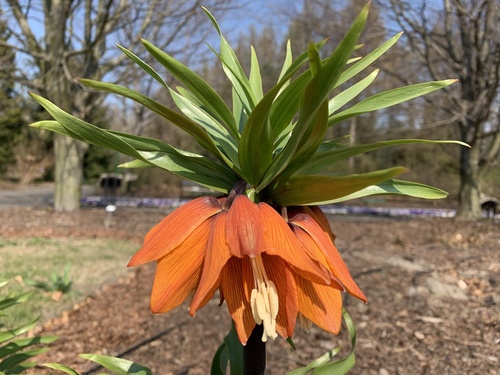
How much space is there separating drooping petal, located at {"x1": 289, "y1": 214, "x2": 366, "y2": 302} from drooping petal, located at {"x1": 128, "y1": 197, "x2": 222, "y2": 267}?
12 centimetres

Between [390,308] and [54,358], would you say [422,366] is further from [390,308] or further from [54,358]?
[54,358]

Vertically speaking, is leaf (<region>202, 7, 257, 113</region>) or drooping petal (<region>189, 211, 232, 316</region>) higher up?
leaf (<region>202, 7, 257, 113</region>)

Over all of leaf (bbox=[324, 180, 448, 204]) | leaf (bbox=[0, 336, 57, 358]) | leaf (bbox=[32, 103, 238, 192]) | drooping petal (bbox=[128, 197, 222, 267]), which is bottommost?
leaf (bbox=[0, 336, 57, 358])

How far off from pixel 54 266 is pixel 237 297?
14.0 feet

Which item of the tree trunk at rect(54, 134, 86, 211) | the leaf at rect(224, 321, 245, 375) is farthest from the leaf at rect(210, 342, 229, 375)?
the tree trunk at rect(54, 134, 86, 211)

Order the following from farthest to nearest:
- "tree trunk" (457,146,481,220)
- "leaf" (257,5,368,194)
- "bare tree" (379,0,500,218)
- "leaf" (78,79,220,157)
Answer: "tree trunk" (457,146,481,220), "bare tree" (379,0,500,218), "leaf" (78,79,220,157), "leaf" (257,5,368,194)

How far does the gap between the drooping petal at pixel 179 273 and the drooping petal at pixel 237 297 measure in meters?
0.04

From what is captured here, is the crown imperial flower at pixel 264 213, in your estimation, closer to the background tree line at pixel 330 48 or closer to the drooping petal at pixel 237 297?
the drooping petal at pixel 237 297

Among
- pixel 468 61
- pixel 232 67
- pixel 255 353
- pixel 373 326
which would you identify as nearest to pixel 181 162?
pixel 232 67

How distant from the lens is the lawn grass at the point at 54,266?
3.09 m

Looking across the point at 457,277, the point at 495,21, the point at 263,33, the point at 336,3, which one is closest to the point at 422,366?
the point at 457,277

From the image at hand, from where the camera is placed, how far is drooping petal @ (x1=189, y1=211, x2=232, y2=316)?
0.52m

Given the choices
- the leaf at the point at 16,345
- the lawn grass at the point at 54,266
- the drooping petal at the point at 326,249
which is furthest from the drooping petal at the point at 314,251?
the lawn grass at the point at 54,266

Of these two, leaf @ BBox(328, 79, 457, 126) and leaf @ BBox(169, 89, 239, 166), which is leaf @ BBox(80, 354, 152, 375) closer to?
leaf @ BBox(169, 89, 239, 166)
